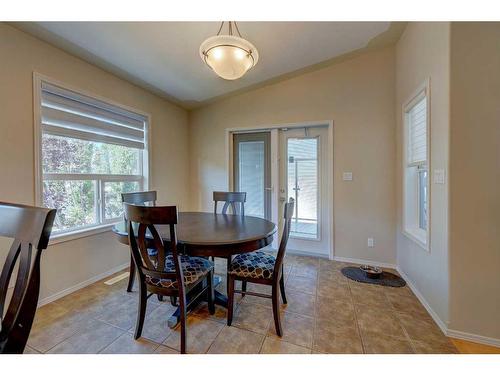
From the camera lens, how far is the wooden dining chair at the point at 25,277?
2.53ft

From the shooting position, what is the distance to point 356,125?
3.02 m

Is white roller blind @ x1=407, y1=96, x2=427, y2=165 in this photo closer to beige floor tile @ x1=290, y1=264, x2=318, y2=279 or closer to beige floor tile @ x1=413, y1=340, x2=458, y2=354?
beige floor tile @ x1=413, y1=340, x2=458, y2=354

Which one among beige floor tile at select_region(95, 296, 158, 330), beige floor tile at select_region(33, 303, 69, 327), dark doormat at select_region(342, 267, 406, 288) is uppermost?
dark doormat at select_region(342, 267, 406, 288)

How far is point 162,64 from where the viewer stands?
8.34ft

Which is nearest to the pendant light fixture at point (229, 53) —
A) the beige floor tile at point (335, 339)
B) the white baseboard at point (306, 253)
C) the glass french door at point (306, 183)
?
the glass french door at point (306, 183)

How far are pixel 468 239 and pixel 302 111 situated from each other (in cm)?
233

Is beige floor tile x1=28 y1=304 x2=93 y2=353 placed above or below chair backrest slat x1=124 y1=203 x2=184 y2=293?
below

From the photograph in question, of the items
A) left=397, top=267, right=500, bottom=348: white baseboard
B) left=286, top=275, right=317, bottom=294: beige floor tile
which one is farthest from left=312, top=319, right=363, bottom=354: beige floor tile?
left=397, top=267, right=500, bottom=348: white baseboard

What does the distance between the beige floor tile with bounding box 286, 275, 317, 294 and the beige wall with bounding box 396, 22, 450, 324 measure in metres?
0.98

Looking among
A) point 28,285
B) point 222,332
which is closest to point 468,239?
point 222,332

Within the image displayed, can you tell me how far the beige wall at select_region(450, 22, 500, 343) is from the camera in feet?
5.16

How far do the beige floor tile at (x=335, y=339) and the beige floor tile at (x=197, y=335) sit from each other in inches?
28.3

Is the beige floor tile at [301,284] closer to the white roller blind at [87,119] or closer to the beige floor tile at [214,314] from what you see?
the beige floor tile at [214,314]

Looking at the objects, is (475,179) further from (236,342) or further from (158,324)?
(158,324)
